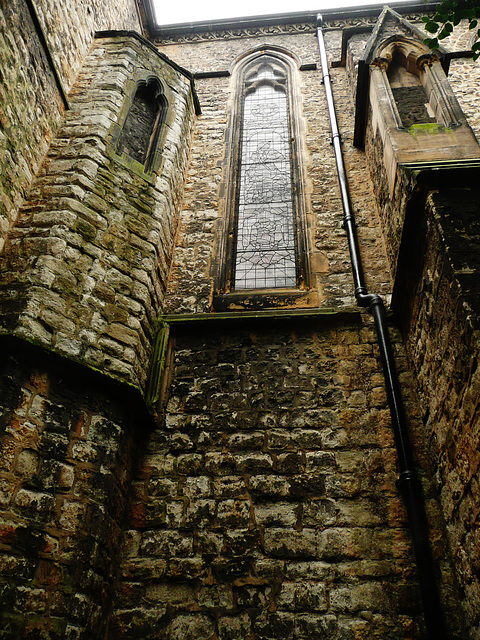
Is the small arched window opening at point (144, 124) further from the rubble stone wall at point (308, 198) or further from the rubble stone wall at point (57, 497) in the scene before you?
the rubble stone wall at point (57, 497)

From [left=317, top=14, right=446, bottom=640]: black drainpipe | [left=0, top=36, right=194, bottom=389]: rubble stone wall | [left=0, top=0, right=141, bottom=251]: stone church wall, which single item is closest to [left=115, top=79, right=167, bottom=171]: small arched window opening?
[left=0, top=36, right=194, bottom=389]: rubble stone wall

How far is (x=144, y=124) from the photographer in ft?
18.6

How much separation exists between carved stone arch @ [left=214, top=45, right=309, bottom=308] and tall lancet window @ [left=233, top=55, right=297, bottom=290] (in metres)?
0.01

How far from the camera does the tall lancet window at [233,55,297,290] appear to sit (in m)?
5.47

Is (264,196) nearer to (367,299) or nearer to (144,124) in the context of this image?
(144,124)

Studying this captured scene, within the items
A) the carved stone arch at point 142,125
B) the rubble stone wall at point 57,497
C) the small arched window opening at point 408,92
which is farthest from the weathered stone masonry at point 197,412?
the small arched window opening at point 408,92

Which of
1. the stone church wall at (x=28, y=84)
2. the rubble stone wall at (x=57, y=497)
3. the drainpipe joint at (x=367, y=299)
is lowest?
the rubble stone wall at (x=57, y=497)

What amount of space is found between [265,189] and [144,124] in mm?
1824

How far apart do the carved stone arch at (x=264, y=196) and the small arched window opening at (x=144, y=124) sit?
1155mm

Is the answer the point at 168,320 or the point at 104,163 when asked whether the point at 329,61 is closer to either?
the point at 104,163

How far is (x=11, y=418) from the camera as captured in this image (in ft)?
9.28

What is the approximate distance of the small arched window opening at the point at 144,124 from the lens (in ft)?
17.0

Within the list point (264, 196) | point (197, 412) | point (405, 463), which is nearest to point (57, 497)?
point (197, 412)

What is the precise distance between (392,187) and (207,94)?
16.4 feet
